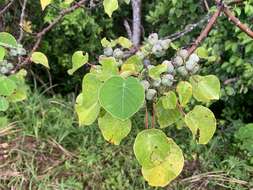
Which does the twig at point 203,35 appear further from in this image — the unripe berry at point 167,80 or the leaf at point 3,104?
the leaf at point 3,104

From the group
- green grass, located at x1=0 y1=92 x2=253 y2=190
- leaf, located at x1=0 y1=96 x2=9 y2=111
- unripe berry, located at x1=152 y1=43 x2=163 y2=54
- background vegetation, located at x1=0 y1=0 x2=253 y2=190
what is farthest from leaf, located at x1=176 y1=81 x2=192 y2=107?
green grass, located at x1=0 y1=92 x2=253 y2=190

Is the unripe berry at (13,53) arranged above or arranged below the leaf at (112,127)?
below

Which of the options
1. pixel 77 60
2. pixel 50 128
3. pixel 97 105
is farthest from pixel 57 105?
pixel 97 105

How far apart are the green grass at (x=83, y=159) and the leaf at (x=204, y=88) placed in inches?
50.8

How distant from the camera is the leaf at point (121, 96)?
1003 mm

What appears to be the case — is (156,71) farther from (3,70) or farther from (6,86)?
(3,70)

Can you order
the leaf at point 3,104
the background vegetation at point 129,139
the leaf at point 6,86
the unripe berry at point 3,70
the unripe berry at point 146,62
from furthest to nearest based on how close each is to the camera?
the background vegetation at point 129,139 → the unripe berry at point 3,70 → the leaf at point 3,104 → the leaf at point 6,86 → the unripe berry at point 146,62

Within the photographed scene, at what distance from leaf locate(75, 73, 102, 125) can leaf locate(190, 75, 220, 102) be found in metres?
0.22

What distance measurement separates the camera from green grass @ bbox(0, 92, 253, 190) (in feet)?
8.02

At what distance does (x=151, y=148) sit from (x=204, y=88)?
0.60 feet

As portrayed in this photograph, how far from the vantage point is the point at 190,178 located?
2449 millimetres

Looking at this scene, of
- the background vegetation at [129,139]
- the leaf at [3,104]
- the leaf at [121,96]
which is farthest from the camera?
the background vegetation at [129,139]

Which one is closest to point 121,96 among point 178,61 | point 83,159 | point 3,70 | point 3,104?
point 178,61

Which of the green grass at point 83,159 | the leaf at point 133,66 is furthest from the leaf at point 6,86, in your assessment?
the green grass at point 83,159
